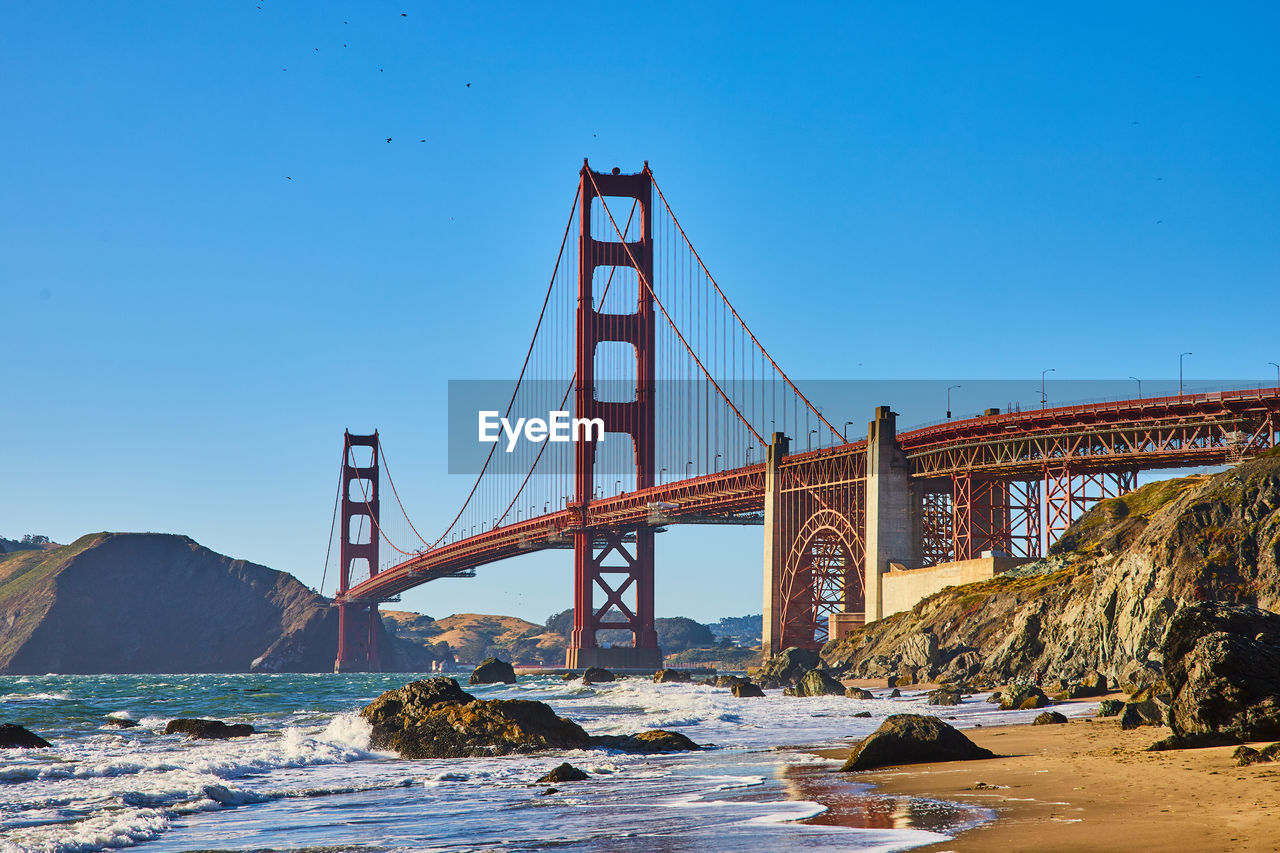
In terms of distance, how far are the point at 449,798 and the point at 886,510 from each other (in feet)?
149

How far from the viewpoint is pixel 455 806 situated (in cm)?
1498

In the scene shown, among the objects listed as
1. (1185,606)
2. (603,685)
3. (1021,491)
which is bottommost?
(603,685)

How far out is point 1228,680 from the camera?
13875 millimetres

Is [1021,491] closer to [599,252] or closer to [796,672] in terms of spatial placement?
[796,672]

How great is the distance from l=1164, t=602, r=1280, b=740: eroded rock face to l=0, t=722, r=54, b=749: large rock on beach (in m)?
21.8

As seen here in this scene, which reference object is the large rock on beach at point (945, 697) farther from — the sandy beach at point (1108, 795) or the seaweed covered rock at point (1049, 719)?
the sandy beach at point (1108, 795)

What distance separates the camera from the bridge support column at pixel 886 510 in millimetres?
59125

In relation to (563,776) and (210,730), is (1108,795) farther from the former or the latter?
(210,730)

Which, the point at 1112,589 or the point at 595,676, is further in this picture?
the point at 595,676

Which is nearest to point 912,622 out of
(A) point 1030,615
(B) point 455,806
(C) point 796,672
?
(C) point 796,672

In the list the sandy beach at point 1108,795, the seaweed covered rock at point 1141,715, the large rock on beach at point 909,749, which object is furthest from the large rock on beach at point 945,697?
the large rock on beach at point 909,749

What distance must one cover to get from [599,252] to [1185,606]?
78578 mm

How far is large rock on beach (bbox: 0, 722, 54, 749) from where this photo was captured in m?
25.3

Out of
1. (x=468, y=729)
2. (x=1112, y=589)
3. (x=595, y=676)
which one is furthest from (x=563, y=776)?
(x=595, y=676)
